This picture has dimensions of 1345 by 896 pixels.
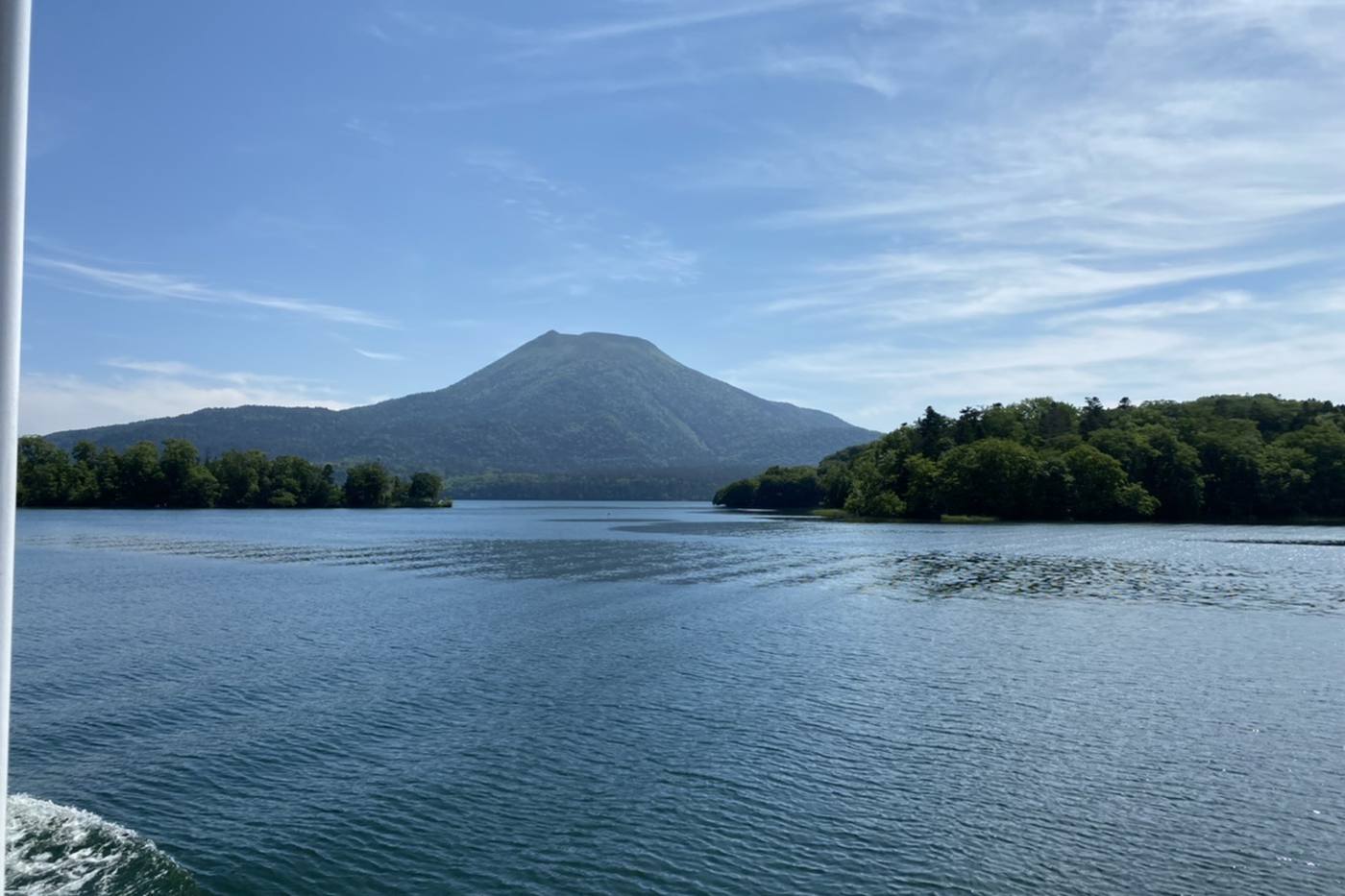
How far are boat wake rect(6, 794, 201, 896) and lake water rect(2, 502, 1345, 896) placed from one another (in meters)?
0.08

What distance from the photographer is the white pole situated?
331 cm

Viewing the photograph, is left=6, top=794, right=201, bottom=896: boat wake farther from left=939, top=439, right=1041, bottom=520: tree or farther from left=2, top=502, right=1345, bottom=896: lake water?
left=939, top=439, right=1041, bottom=520: tree

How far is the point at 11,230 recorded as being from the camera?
344 cm

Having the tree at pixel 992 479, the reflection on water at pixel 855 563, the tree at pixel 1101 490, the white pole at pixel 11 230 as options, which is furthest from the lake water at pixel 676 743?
the tree at pixel 992 479

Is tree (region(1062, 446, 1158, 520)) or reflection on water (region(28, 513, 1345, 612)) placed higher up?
tree (region(1062, 446, 1158, 520))

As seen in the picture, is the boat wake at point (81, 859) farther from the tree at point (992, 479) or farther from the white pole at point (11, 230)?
the tree at point (992, 479)

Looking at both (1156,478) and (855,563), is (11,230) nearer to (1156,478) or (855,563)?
(855,563)

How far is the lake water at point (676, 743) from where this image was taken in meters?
18.0

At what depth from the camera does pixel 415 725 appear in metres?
27.6

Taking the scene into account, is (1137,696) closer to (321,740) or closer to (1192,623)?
(1192,623)

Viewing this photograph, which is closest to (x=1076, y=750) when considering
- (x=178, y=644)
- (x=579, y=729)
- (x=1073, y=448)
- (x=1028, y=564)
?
(x=579, y=729)

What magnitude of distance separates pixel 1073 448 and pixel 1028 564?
12261cm

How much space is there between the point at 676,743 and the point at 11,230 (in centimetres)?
2449

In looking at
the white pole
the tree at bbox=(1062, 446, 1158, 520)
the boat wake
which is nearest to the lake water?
the boat wake
